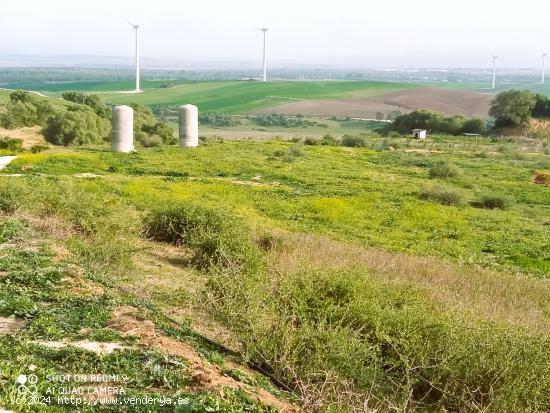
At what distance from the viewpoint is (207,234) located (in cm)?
1173

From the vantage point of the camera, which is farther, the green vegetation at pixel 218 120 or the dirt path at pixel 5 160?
the green vegetation at pixel 218 120

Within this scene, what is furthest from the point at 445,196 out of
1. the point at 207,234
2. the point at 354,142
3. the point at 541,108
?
the point at 541,108

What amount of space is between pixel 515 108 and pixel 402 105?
3090 centimetres

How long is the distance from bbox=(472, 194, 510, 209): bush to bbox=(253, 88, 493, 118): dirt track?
57.9 metres

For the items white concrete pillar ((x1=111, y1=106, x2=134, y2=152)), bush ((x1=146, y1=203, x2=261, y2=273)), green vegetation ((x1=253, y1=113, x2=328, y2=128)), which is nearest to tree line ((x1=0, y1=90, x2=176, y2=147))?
white concrete pillar ((x1=111, y1=106, x2=134, y2=152))

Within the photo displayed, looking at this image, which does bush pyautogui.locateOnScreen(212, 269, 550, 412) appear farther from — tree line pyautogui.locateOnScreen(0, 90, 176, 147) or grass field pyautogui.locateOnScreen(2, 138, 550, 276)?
tree line pyautogui.locateOnScreen(0, 90, 176, 147)

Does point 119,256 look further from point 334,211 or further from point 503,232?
point 503,232

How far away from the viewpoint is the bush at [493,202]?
22750mm

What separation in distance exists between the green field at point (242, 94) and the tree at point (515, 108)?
39930 millimetres

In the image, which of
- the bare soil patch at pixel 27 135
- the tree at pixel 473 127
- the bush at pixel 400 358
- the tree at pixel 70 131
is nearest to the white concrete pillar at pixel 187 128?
the tree at pixel 70 131

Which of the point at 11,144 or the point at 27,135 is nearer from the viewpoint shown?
the point at 11,144

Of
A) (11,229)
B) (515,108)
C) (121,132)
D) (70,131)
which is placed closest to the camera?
(11,229)

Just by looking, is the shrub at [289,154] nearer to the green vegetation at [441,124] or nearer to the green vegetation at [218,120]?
the green vegetation at [441,124]

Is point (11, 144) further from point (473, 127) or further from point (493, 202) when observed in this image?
point (473, 127)
